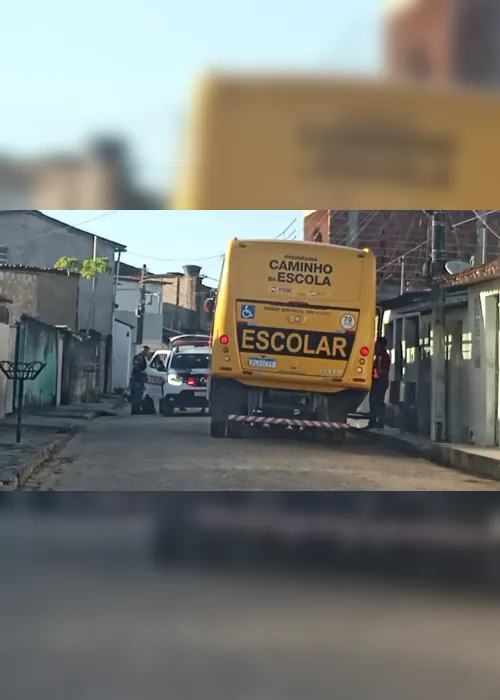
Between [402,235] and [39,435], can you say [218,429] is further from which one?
[402,235]

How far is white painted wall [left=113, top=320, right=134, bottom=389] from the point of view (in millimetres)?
6582

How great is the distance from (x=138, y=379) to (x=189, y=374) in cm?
46

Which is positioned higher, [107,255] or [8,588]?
[107,255]

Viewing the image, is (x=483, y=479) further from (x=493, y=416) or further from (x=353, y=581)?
(x=353, y=581)

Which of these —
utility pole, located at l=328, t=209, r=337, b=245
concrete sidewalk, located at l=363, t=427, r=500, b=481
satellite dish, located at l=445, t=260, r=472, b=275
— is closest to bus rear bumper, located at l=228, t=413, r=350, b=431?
concrete sidewalk, located at l=363, t=427, r=500, b=481

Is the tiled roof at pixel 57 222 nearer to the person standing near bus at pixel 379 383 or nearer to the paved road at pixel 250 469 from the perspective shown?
the paved road at pixel 250 469

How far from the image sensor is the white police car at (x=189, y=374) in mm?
6125

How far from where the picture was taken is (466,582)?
6.83 m

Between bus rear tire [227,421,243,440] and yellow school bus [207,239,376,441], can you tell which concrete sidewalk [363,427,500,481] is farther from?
bus rear tire [227,421,243,440]

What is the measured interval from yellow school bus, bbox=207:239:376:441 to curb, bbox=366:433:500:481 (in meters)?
0.35

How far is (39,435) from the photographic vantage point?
6.26m

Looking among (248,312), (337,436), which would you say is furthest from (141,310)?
(337,436)

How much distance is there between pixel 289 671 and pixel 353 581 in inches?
85.5

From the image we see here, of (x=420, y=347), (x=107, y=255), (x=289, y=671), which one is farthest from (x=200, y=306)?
(x=289, y=671)
